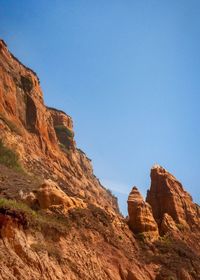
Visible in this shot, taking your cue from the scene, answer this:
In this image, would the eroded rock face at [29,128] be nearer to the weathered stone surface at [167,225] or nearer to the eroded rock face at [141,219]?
the weathered stone surface at [167,225]

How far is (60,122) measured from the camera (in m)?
82.8

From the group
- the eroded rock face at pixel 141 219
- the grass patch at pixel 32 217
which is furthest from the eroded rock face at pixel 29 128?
the grass patch at pixel 32 217

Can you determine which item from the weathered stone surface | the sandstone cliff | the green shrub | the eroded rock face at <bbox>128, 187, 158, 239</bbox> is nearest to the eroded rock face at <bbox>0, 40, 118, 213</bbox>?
the sandstone cliff

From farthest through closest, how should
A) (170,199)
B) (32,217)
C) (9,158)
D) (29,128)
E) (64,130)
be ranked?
1. (64,130)
2. (29,128)
3. (9,158)
4. (170,199)
5. (32,217)

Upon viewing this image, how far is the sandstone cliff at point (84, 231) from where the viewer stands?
18.9 metres

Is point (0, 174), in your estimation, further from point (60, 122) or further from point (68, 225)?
point (60, 122)

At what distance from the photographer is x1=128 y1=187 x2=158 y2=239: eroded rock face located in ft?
97.1

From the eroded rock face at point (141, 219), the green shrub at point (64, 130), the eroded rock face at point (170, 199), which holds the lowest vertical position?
the eroded rock face at point (141, 219)

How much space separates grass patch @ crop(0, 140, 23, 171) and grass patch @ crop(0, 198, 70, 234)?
15681 millimetres

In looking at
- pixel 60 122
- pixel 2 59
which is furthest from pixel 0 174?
pixel 60 122

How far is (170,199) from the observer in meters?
36.9

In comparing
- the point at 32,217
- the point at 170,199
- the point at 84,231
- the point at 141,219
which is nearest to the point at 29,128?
the point at 170,199

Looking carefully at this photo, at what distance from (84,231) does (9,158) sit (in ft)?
62.0

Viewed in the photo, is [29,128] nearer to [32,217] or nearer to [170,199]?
[170,199]
